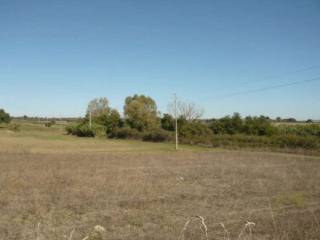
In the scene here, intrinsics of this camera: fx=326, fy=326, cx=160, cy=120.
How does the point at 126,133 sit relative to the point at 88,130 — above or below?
below

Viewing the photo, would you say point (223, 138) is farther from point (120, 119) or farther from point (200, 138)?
point (120, 119)

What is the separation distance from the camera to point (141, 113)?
72438 mm

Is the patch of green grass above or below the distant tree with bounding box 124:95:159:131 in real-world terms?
below

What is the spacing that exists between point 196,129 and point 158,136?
7.07 metres

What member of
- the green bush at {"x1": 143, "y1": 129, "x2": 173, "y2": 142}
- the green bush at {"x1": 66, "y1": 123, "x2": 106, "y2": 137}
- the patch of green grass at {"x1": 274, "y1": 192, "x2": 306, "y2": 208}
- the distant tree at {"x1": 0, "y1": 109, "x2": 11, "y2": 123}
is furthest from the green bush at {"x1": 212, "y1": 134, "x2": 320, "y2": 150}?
the distant tree at {"x1": 0, "y1": 109, "x2": 11, "y2": 123}

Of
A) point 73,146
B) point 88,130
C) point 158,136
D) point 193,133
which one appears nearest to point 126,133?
point 88,130

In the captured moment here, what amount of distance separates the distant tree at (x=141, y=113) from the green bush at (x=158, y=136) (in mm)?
9666

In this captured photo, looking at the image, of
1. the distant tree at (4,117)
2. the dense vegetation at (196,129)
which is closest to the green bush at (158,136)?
the dense vegetation at (196,129)

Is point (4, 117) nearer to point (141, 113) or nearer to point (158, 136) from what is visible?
point (141, 113)

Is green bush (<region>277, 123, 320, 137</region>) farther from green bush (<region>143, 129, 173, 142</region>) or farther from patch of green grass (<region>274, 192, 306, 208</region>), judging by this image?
patch of green grass (<region>274, 192, 306, 208</region>)

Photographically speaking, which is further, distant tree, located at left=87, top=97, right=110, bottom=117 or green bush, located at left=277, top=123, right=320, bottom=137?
A: distant tree, located at left=87, top=97, right=110, bottom=117

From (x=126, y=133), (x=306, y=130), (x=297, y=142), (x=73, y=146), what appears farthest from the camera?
(x=126, y=133)

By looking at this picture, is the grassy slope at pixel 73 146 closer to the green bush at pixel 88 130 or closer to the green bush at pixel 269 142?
the green bush at pixel 269 142

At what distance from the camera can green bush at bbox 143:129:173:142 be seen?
53.0 metres
